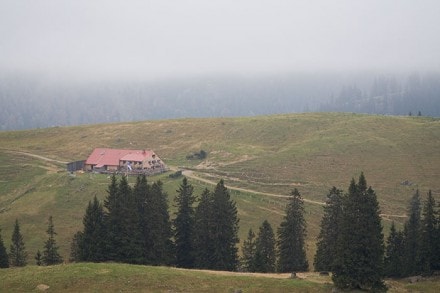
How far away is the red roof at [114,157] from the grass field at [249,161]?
24.4 feet

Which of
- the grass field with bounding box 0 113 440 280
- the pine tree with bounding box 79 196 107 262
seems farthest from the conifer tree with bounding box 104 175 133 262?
the grass field with bounding box 0 113 440 280

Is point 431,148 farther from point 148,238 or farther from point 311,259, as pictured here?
point 148,238

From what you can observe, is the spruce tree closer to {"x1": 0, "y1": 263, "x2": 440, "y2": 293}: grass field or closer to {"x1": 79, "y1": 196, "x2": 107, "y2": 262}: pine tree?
{"x1": 79, "y1": 196, "x2": 107, "y2": 262}: pine tree

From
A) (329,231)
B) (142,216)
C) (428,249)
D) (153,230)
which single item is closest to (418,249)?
(428,249)

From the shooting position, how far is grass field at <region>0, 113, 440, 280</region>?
354ft

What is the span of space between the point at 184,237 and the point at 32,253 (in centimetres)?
3720

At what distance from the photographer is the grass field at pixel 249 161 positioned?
107875mm

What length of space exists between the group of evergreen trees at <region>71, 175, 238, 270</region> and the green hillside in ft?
107

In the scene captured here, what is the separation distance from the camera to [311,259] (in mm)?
85812

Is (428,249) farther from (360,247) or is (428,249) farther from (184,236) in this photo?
(184,236)

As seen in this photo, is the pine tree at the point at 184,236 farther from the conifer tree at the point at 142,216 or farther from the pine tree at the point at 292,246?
the pine tree at the point at 292,246

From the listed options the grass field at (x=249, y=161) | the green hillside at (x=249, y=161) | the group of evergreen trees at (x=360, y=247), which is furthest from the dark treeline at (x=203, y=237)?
the green hillside at (x=249, y=161)

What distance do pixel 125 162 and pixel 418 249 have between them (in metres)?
89.3

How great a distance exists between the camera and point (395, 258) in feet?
207
